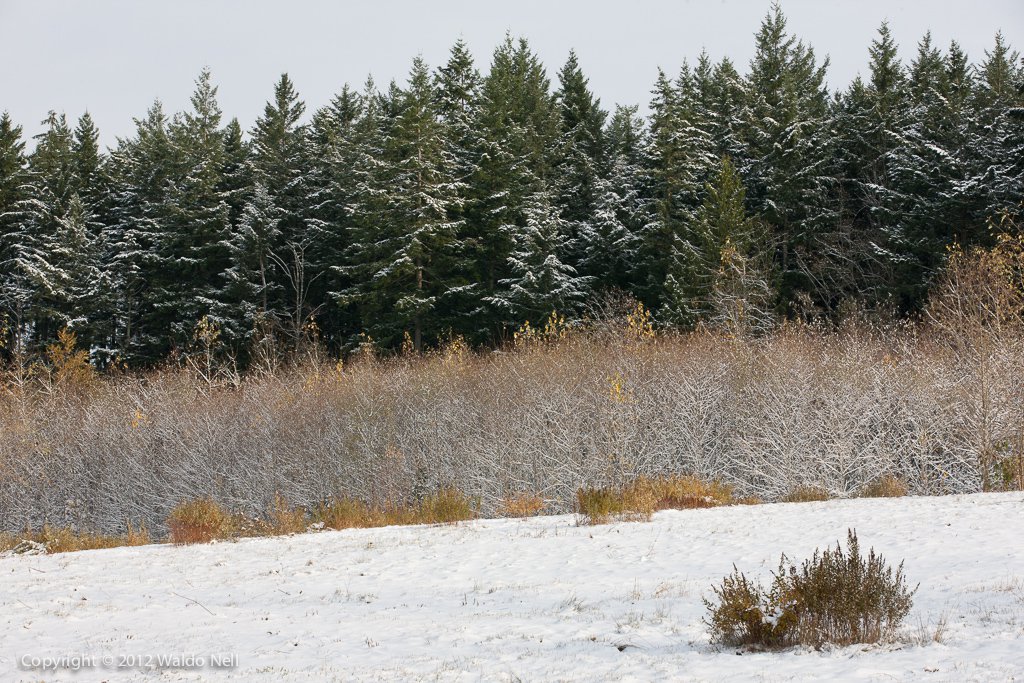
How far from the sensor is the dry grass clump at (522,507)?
50.2ft

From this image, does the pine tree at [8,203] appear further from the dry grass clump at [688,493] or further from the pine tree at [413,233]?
the dry grass clump at [688,493]

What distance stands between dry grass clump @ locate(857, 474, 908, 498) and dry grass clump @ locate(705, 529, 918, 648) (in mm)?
9098

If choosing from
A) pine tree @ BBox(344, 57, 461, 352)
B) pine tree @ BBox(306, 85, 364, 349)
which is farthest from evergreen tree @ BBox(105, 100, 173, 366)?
pine tree @ BBox(344, 57, 461, 352)

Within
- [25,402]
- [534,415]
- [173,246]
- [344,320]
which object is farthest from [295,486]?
[173,246]

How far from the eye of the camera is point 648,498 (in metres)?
12.7

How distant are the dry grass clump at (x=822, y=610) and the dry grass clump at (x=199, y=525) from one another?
31.6 feet

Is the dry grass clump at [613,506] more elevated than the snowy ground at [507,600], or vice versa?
the dry grass clump at [613,506]

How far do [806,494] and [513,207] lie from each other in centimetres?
2450

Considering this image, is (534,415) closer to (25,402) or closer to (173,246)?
(25,402)

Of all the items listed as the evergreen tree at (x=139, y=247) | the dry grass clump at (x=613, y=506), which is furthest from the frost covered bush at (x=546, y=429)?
the evergreen tree at (x=139, y=247)

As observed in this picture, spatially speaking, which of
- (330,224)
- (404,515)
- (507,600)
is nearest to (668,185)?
(330,224)

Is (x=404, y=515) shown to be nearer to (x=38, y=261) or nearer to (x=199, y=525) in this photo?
(x=199, y=525)

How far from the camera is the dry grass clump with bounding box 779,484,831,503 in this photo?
1443cm

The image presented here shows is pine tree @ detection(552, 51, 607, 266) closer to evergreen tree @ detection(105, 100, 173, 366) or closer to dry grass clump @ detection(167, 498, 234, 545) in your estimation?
evergreen tree @ detection(105, 100, 173, 366)
